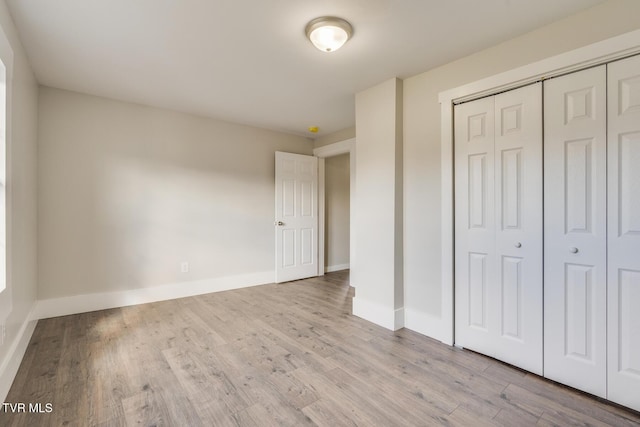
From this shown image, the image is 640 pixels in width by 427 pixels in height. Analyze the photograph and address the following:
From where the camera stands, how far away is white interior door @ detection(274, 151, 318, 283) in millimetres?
4594

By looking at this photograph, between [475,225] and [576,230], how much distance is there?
0.63 m

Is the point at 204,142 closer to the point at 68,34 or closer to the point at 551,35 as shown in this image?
the point at 68,34

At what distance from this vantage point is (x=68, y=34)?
2.13 metres

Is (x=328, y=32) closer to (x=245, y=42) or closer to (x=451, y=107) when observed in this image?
(x=245, y=42)

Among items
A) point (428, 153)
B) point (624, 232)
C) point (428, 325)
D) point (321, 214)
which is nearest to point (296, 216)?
point (321, 214)

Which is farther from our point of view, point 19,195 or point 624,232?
point 19,195

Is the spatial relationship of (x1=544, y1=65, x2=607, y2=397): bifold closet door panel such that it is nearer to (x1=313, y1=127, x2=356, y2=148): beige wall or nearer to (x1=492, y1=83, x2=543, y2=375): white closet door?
(x1=492, y1=83, x2=543, y2=375): white closet door

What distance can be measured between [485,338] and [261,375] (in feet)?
5.77

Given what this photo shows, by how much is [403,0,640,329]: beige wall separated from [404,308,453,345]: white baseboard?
2 centimetres

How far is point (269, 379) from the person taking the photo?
6.40ft

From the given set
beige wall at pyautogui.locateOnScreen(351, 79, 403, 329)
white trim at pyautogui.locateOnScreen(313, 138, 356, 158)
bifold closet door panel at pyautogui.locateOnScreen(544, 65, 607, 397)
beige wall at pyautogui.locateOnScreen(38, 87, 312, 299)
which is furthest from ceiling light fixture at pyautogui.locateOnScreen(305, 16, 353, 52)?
beige wall at pyautogui.locateOnScreen(38, 87, 312, 299)

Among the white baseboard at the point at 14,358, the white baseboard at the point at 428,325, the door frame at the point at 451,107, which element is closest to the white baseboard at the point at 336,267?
the white baseboard at the point at 428,325

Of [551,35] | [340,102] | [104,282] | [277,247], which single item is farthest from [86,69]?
[551,35]

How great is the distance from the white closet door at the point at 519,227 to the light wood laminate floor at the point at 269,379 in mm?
253
